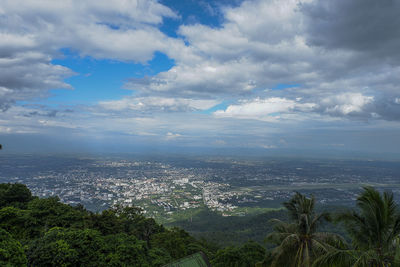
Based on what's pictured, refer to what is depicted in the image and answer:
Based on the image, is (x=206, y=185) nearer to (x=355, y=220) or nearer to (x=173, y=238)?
(x=173, y=238)

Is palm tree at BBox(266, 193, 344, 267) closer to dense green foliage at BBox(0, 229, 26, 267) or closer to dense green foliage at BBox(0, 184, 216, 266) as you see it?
dense green foliage at BBox(0, 184, 216, 266)

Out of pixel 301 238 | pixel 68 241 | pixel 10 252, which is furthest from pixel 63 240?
pixel 301 238

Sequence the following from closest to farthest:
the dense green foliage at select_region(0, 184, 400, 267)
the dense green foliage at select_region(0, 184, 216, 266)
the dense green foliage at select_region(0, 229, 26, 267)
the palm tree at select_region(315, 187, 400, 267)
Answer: the palm tree at select_region(315, 187, 400, 267) < the dense green foliage at select_region(0, 184, 400, 267) < the dense green foliage at select_region(0, 229, 26, 267) < the dense green foliage at select_region(0, 184, 216, 266)

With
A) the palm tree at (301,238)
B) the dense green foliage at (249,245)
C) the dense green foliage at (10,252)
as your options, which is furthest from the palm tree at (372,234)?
the dense green foliage at (10,252)

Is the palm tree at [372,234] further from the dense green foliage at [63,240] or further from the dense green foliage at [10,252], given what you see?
the dense green foliage at [10,252]

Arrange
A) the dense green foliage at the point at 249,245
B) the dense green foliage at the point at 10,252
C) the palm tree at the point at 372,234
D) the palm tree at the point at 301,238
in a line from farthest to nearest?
the palm tree at the point at 301,238 → the dense green foliage at the point at 10,252 → the dense green foliage at the point at 249,245 → the palm tree at the point at 372,234

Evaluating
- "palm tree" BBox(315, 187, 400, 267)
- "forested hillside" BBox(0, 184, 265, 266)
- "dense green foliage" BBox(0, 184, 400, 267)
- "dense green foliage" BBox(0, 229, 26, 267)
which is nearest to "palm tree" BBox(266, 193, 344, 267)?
"dense green foliage" BBox(0, 184, 400, 267)
